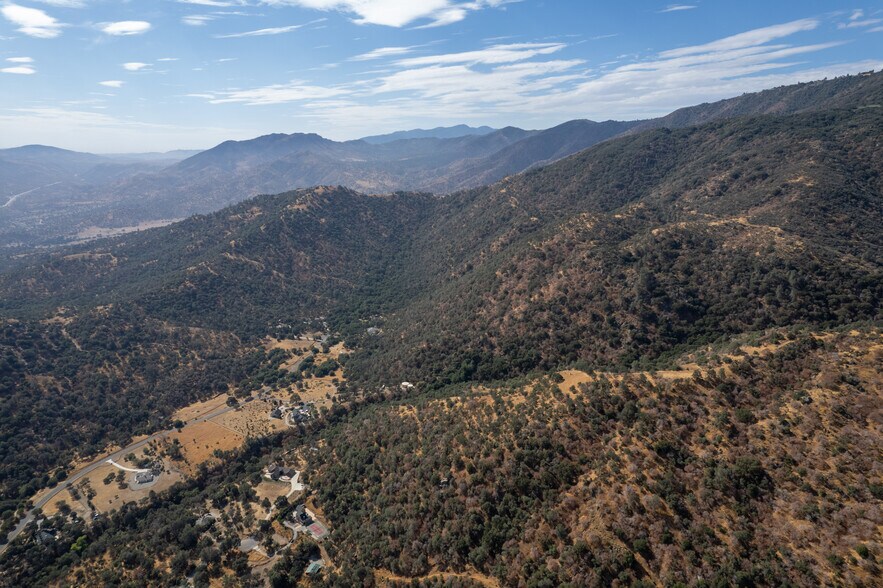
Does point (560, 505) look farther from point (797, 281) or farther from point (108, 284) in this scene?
point (108, 284)

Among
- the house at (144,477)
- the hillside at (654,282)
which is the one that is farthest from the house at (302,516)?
the hillside at (654,282)

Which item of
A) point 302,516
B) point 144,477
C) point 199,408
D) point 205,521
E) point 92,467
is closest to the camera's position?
point 302,516

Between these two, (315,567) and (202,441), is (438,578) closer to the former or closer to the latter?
(315,567)

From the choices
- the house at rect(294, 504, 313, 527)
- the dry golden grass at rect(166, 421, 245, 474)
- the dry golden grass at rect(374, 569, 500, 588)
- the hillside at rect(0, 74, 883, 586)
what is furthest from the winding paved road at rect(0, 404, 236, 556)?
the dry golden grass at rect(374, 569, 500, 588)

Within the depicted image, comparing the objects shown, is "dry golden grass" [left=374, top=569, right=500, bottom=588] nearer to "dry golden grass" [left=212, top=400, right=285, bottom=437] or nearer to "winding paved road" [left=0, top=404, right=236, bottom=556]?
"dry golden grass" [left=212, top=400, right=285, bottom=437]

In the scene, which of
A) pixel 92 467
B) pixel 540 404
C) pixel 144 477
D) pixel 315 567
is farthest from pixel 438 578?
pixel 92 467

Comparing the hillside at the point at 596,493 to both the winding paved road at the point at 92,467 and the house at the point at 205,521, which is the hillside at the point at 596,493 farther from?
the winding paved road at the point at 92,467

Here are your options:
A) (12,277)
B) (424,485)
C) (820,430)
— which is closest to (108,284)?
(12,277)
